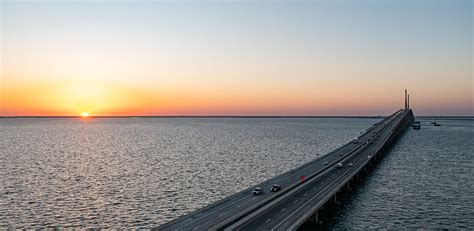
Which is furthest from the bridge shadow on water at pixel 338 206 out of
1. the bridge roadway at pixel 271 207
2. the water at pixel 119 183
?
the water at pixel 119 183

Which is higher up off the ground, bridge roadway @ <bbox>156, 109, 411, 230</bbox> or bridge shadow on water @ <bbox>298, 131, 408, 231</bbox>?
bridge roadway @ <bbox>156, 109, 411, 230</bbox>

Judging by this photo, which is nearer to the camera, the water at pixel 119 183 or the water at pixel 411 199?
the water at pixel 411 199

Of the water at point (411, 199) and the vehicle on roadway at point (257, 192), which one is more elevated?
the vehicle on roadway at point (257, 192)

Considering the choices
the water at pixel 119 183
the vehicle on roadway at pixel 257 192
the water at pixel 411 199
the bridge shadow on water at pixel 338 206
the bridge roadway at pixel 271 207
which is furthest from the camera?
the vehicle on roadway at pixel 257 192

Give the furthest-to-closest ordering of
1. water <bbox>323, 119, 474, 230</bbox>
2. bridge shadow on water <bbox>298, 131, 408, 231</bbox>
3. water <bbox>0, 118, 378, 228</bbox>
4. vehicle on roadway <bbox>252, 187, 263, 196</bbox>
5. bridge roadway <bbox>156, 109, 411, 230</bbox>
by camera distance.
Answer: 1. vehicle on roadway <bbox>252, 187, 263, 196</bbox>
2. water <bbox>0, 118, 378, 228</bbox>
3. water <bbox>323, 119, 474, 230</bbox>
4. bridge shadow on water <bbox>298, 131, 408, 231</bbox>
5. bridge roadway <bbox>156, 109, 411, 230</bbox>

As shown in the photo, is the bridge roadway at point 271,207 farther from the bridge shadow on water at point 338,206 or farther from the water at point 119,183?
the water at point 119,183

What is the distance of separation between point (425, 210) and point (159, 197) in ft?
171

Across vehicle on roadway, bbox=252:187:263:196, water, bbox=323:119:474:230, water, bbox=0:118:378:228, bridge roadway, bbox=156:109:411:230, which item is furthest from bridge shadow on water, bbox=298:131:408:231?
water, bbox=0:118:378:228

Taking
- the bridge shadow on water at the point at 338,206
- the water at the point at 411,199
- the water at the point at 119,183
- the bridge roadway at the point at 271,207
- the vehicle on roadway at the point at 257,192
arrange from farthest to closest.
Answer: the vehicle on roadway at the point at 257,192 → the water at the point at 119,183 → the water at the point at 411,199 → the bridge shadow on water at the point at 338,206 → the bridge roadway at the point at 271,207

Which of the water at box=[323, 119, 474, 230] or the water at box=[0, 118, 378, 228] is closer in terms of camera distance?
the water at box=[323, 119, 474, 230]

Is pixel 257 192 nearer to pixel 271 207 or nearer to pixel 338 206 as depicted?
pixel 271 207

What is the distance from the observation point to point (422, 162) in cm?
13688

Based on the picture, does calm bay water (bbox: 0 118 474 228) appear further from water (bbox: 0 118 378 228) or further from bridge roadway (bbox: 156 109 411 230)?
bridge roadway (bbox: 156 109 411 230)

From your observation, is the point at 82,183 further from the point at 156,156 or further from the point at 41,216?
the point at 156,156
